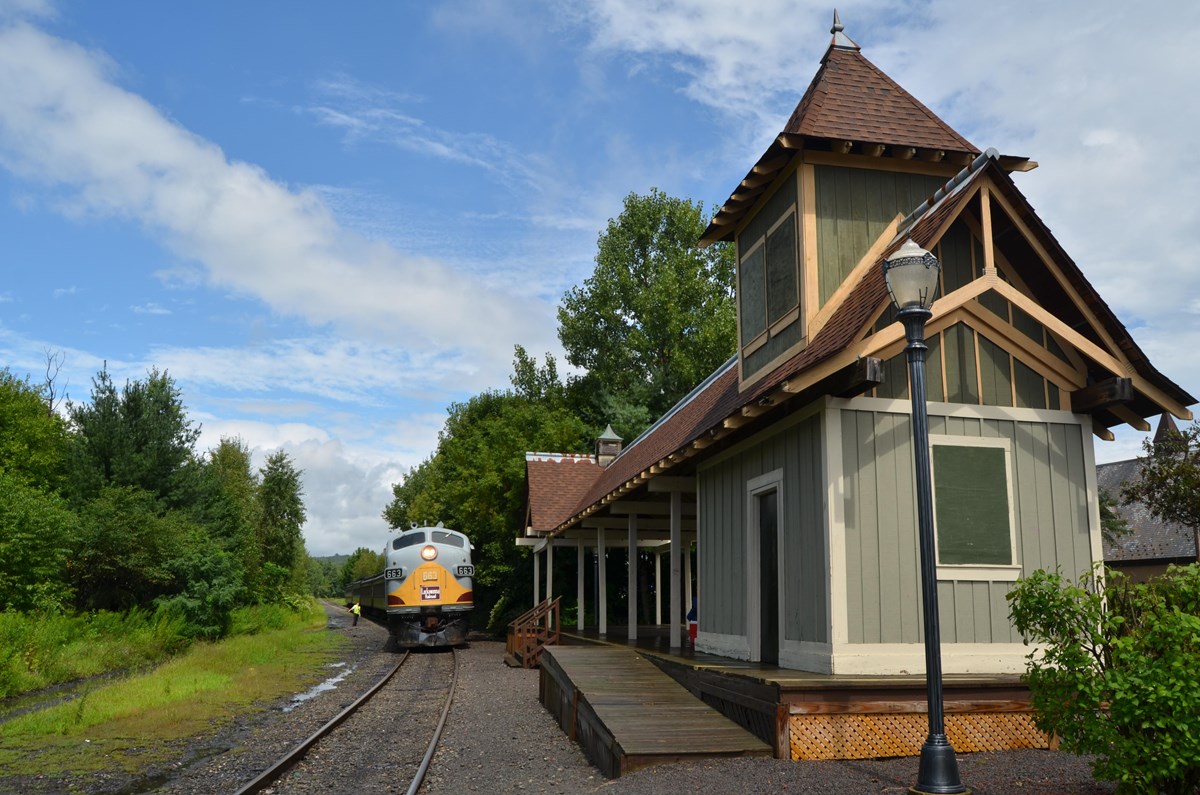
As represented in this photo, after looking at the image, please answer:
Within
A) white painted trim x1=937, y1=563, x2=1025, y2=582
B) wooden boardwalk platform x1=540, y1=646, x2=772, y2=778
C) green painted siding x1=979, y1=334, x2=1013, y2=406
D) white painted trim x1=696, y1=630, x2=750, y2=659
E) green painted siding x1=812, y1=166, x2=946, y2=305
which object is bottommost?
wooden boardwalk platform x1=540, y1=646, x2=772, y2=778

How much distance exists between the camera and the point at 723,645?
11438 millimetres

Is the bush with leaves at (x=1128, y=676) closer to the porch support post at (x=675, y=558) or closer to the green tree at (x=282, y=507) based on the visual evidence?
the porch support post at (x=675, y=558)

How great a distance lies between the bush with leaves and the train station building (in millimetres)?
2822

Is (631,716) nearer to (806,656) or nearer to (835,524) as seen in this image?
(806,656)

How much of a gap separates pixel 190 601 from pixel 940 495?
851 inches

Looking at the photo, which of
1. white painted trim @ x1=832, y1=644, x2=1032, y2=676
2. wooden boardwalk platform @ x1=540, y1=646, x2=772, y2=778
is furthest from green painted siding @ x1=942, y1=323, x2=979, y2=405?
wooden boardwalk platform @ x1=540, y1=646, x2=772, y2=778

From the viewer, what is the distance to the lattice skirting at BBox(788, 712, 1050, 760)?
25.4ft

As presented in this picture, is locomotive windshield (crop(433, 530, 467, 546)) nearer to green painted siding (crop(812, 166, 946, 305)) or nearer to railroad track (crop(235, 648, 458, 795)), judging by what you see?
railroad track (crop(235, 648, 458, 795))

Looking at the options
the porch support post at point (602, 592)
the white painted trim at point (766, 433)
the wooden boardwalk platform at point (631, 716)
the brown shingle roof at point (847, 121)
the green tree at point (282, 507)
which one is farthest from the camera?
the green tree at point (282, 507)

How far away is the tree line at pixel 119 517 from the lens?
861 inches

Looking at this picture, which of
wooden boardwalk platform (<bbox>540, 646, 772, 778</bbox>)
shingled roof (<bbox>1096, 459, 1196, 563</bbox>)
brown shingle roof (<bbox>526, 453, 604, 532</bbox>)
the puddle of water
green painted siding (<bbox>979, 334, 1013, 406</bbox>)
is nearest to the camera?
wooden boardwalk platform (<bbox>540, 646, 772, 778</bbox>)

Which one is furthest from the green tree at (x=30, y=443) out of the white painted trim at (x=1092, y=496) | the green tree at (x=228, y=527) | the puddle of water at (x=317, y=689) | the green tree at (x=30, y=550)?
the white painted trim at (x=1092, y=496)

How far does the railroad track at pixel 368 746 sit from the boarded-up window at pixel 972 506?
548cm

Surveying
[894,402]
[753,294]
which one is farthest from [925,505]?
[753,294]
